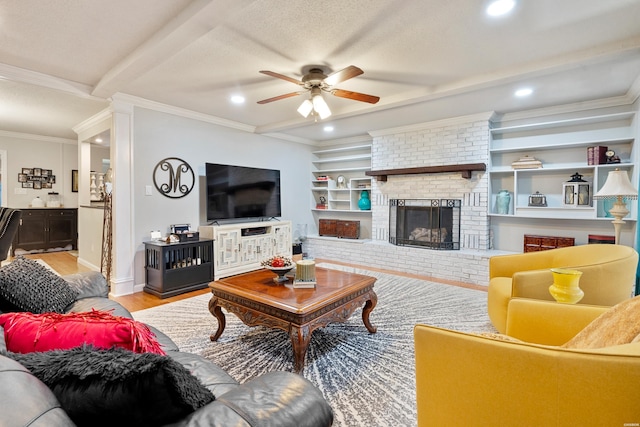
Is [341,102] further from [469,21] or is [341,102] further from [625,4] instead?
[625,4]

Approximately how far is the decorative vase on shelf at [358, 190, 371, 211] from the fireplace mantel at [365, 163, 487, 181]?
51 cm

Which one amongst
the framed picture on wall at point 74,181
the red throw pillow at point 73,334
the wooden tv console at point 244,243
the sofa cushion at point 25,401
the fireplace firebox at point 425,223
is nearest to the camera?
the sofa cushion at point 25,401

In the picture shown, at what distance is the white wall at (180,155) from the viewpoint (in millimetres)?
3939

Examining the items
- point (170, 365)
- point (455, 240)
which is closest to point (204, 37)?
point (170, 365)

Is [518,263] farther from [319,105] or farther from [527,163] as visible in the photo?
[319,105]

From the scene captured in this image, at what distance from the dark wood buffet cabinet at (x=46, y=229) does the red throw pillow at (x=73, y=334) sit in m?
6.77

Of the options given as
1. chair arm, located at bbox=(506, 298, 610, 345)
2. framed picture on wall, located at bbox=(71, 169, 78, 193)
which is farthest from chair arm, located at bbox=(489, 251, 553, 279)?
framed picture on wall, located at bbox=(71, 169, 78, 193)

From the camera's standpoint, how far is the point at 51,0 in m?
2.00

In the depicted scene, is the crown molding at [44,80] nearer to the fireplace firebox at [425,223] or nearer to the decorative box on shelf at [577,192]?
the fireplace firebox at [425,223]

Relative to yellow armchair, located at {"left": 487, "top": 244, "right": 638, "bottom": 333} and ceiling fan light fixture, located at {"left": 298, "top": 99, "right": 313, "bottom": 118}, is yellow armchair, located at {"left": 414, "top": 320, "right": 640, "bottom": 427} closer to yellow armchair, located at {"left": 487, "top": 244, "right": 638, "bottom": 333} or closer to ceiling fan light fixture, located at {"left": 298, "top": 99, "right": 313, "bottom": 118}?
yellow armchair, located at {"left": 487, "top": 244, "right": 638, "bottom": 333}

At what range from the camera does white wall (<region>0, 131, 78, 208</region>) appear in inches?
234

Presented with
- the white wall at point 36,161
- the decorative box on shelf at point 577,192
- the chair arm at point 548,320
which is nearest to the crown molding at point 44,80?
the white wall at point 36,161

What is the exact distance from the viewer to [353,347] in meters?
2.38

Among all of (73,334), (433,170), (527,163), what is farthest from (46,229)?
(527,163)
